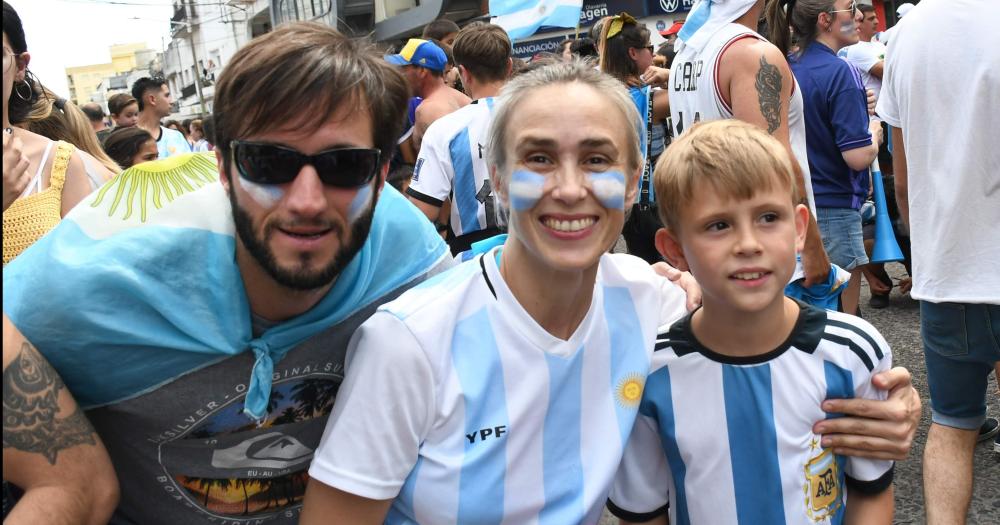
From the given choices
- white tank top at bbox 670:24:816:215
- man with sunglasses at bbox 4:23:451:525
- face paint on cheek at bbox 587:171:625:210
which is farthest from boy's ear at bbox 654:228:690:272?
white tank top at bbox 670:24:816:215

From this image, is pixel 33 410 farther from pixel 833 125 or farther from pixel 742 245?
pixel 833 125

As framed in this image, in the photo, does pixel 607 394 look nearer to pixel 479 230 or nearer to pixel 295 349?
pixel 295 349

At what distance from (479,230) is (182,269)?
2690 millimetres

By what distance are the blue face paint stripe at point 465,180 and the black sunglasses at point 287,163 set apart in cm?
251

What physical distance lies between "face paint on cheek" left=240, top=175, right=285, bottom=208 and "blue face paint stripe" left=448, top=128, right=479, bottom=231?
8.46 feet

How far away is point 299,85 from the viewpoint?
6.23 ft

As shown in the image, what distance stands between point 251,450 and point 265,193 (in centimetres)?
61

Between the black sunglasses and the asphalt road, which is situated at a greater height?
the black sunglasses

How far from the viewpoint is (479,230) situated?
4.52m

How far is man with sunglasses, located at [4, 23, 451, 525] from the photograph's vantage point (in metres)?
1.85

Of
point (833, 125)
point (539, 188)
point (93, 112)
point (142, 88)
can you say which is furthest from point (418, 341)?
point (93, 112)

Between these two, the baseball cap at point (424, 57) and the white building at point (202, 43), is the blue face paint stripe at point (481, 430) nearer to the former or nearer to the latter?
the baseball cap at point (424, 57)

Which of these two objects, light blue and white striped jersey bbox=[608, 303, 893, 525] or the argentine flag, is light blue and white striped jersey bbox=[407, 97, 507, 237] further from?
A: the argentine flag

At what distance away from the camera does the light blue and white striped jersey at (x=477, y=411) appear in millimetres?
1826
